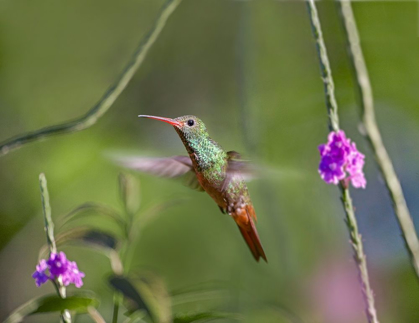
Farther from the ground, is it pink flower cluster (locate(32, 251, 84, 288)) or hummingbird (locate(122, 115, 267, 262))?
hummingbird (locate(122, 115, 267, 262))

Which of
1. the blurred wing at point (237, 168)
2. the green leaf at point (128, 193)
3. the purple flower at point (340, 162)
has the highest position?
the blurred wing at point (237, 168)

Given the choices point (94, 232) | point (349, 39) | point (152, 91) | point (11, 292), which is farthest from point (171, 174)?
point (152, 91)

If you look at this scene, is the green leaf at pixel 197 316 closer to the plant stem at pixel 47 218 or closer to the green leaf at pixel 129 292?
the green leaf at pixel 129 292

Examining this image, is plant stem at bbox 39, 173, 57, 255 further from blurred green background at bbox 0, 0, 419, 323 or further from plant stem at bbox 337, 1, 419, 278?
blurred green background at bbox 0, 0, 419, 323

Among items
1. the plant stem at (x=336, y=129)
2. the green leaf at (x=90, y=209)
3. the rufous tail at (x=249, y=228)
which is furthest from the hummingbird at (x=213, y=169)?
the plant stem at (x=336, y=129)

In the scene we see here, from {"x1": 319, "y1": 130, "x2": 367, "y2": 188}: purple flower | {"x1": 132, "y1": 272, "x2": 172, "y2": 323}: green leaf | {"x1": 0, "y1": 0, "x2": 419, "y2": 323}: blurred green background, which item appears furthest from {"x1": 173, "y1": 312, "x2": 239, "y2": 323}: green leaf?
{"x1": 0, "y1": 0, "x2": 419, "y2": 323}: blurred green background

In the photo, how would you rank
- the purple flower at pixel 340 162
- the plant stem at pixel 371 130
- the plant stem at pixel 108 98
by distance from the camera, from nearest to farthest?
the plant stem at pixel 371 130, the purple flower at pixel 340 162, the plant stem at pixel 108 98

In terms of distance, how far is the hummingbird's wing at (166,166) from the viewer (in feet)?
4.37

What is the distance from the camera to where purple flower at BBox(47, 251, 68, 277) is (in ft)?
2.99

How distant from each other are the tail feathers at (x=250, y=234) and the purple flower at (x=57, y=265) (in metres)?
0.57

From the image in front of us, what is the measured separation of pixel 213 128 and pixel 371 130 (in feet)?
8.10

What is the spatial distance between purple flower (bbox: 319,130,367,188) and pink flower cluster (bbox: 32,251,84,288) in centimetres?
43

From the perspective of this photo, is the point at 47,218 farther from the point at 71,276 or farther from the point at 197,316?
the point at 197,316

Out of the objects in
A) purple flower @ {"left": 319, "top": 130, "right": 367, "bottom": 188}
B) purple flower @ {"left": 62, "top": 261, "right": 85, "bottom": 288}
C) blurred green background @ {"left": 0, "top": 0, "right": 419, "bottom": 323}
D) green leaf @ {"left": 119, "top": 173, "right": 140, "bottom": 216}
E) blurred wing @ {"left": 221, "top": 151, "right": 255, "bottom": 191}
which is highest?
blurred green background @ {"left": 0, "top": 0, "right": 419, "bottom": 323}
